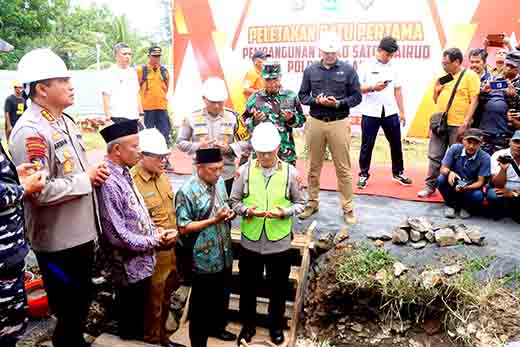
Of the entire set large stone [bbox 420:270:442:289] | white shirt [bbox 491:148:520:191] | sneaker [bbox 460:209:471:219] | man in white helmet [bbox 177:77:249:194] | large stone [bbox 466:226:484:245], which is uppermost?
man in white helmet [bbox 177:77:249:194]

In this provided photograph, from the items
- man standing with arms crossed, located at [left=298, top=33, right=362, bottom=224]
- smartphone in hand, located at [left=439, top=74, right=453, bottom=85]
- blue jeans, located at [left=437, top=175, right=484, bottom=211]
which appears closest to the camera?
man standing with arms crossed, located at [left=298, top=33, right=362, bottom=224]

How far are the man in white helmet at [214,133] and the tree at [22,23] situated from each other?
18070mm

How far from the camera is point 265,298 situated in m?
4.77

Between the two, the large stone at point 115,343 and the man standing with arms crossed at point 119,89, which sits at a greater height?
the man standing with arms crossed at point 119,89

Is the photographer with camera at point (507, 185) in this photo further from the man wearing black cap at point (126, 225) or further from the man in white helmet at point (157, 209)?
the man wearing black cap at point (126, 225)

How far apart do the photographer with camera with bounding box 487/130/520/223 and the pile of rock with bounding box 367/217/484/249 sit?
17.8 inches

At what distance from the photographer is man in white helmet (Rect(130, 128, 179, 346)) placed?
354 cm

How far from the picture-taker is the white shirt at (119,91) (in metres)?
6.63

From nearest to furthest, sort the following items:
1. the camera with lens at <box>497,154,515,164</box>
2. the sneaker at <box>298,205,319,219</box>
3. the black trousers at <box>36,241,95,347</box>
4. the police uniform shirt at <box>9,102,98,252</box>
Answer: the police uniform shirt at <box>9,102,98,252</box>, the black trousers at <box>36,241,95,347</box>, the camera with lens at <box>497,154,515,164</box>, the sneaker at <box>298,205,319,219</box>

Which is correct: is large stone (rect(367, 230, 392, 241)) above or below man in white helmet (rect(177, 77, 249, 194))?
below

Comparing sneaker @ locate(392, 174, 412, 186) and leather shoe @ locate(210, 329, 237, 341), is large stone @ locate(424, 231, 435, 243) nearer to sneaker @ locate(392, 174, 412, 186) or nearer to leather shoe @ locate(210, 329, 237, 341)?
sneaker @ locate(392, 174, 412, 186)

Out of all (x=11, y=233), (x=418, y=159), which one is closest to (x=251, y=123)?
(x=11, y=233)

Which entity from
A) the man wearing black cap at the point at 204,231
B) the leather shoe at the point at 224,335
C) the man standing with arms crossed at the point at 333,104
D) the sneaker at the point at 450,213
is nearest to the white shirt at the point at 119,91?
the man standing with arms crossed at the point at 333,104

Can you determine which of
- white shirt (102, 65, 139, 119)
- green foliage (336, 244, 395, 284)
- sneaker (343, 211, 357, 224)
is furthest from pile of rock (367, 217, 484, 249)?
white shirt (102, 65, 139, 119)
